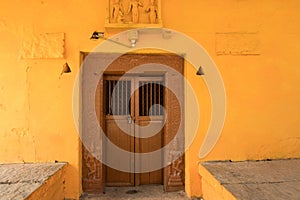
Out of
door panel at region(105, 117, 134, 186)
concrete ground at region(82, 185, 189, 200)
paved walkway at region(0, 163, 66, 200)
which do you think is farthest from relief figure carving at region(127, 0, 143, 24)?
concrete ground at region(82, 185, 189, 200)

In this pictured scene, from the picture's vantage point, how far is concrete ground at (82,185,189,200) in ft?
12.2

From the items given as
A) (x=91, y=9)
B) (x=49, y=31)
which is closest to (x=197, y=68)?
(x=91, y=9)

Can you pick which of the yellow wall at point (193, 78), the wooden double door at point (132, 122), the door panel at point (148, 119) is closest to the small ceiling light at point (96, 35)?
the yellow wall at point (193, 78)

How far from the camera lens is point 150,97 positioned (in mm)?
Answer: 4141

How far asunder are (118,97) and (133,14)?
1.19 meters

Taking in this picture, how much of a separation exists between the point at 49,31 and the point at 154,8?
4.68 feet

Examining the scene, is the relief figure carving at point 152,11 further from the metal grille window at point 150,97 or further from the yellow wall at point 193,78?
the metal grille window at point 150,97

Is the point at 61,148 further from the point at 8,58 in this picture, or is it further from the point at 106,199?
the point at 8,58

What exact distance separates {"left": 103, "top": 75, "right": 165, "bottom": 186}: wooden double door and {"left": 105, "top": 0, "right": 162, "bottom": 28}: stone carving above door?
777mm

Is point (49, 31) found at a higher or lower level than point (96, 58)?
higher

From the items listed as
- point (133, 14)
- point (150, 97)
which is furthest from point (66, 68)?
point (150, 97)

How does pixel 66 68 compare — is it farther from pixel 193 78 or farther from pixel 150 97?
pixel 193 78

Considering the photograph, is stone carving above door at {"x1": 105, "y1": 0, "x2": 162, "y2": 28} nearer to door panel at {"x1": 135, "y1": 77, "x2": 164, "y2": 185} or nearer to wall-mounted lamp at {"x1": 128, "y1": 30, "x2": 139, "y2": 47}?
wall-mounted lamp at {"x1": 128, "y1": 30, "x2": 139, "y2": 47}

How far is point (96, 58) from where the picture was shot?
3.88m
